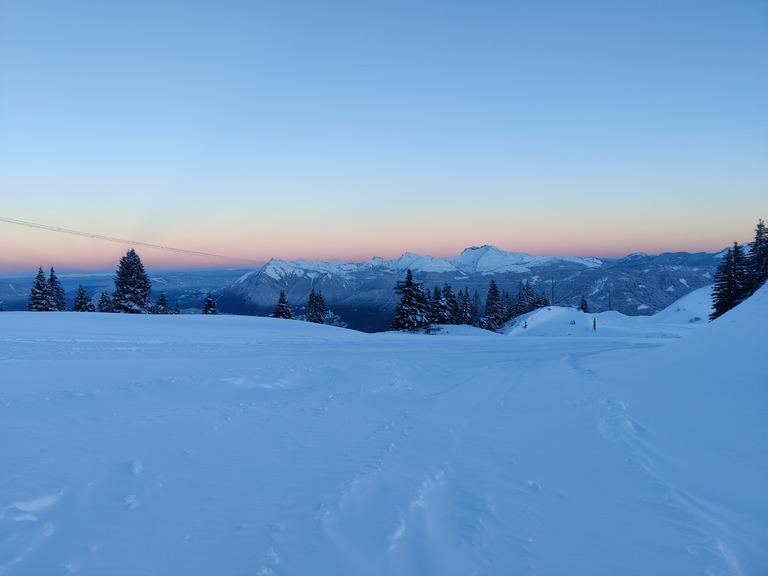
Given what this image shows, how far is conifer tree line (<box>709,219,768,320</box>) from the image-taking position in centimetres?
2828

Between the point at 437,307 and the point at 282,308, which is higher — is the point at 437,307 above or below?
above

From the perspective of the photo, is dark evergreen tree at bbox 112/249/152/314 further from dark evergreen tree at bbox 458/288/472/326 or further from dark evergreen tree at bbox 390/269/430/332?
dark evergreen tree at bbox 458/288/472/326

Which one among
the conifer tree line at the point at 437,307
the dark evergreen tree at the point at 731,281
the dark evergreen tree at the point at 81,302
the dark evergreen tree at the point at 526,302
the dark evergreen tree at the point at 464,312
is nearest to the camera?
the dark evergreen tree at the point at 731,281

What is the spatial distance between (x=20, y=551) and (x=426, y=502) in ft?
12.3

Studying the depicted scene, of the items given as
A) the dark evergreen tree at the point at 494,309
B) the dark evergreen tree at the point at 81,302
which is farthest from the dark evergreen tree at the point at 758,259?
the dark evergreen tree at the point at 81,302

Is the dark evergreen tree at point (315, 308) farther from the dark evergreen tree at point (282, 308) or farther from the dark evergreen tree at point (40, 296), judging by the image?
the dark evergreen tree at point (40, 296)

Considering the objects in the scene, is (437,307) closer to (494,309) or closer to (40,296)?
(494,309)

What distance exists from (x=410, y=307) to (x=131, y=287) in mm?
29416

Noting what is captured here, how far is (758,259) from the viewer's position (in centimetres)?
2869

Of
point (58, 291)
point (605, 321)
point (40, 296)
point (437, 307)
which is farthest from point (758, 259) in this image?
point (58, 291)

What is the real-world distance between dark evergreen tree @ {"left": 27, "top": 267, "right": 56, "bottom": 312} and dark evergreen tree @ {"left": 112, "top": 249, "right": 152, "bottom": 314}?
7774 mm

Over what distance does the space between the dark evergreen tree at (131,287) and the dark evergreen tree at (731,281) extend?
56123 mm

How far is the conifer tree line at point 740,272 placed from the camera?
28.3 m

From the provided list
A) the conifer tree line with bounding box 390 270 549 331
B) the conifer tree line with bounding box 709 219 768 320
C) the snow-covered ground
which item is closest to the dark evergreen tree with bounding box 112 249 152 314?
the conifer tree line with bounding box 390 270 549 331
